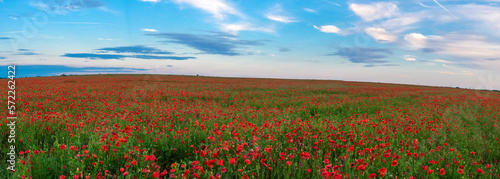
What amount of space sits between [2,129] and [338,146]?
746 cm

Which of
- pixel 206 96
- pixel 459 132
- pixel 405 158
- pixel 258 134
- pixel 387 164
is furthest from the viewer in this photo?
pixel 206 96

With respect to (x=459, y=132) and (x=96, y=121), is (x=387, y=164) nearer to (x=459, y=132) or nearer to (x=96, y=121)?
(x=459, y=132)

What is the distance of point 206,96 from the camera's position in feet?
49.6

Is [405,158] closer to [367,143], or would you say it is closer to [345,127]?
[367,143]

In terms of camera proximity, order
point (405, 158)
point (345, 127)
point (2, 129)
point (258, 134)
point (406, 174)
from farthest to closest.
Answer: point (345, 127) → point (2, 129) → point (258, 134) → point (405, 158) → point (406, 174)

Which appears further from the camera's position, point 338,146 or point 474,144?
point 474,144

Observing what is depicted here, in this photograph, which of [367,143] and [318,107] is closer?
[367,143]

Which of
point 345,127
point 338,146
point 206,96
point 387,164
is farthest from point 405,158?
point 206,96

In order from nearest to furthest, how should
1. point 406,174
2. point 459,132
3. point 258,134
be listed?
point 406,174, point 258,134, point 459,132

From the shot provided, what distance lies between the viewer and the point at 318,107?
11.3 m

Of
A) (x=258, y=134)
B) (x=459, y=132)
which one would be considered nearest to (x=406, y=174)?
(x=258, y=134)

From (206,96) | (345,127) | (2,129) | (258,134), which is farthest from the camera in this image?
(206,96)

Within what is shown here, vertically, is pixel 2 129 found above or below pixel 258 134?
below

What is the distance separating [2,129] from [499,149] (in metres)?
11.7
